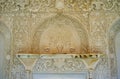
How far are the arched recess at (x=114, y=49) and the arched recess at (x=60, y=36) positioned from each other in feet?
1.85

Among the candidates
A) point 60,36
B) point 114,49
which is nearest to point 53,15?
point 60,36

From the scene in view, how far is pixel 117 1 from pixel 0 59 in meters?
3.03

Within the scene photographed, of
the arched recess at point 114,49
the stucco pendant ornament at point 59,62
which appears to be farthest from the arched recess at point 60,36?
the arched recess at point 114,49

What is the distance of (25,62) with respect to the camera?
422 centimetres

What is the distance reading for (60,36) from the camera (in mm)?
4594

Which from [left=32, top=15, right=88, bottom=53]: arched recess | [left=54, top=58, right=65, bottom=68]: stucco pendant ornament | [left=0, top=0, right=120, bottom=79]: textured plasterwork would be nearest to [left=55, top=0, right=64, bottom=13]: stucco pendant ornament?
[left=0, top=0, right=120, bottom=79]: textured plasterwork

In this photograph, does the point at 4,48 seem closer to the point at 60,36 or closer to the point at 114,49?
the point at 60,36

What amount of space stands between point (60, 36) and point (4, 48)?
1.33 m

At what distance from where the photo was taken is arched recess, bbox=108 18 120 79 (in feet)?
14.0

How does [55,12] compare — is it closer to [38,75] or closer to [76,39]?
[76,39]

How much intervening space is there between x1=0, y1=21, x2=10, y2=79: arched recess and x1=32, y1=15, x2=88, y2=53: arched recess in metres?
0.62

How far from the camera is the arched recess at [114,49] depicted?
428 centimetres

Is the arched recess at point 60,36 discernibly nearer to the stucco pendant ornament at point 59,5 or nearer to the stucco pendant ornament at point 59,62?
the stucco pendant ornament at point 59,5

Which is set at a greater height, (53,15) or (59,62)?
(53,15)
